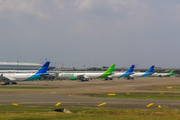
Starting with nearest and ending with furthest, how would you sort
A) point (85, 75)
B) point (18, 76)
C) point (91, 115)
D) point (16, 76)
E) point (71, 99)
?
point (91, 115) → point (71, 99) → point (16, 76) → point (18, 76) → point (85, 75)

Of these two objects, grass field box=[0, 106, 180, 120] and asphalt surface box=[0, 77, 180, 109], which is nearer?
grass field box=[0, 106, 180, 120]


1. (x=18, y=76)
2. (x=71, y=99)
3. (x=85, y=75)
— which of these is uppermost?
(x=18, y=76)

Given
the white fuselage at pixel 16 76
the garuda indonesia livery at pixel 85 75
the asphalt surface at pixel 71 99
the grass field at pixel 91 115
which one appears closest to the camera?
the grass field at pixel 91 115

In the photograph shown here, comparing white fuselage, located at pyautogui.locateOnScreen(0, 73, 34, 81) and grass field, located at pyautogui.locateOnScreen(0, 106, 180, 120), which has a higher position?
white fuselage, located at pyautogui.locateOnScreen(0, 73, 34, 81)

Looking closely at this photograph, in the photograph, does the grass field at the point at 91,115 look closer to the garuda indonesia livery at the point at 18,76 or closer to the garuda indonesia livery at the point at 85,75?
the garuda indonesia livery at the point at 18,76

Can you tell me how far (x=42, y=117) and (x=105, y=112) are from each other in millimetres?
7001

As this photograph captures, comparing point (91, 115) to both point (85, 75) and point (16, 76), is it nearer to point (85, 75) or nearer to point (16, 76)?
point (16, 76)

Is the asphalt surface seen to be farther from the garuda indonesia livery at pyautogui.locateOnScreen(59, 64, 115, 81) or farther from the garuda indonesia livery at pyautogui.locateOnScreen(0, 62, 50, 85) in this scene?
the garuda indonesia livery at pyautogui.locateOnScreen(59, 64, 115, 81)

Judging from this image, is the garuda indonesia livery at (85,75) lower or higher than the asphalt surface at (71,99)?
higher

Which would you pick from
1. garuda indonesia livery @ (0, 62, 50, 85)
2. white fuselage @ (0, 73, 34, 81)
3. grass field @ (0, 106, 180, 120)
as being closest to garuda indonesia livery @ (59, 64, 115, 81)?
garuda indonesia livery @ (0, 62, 50, 85)

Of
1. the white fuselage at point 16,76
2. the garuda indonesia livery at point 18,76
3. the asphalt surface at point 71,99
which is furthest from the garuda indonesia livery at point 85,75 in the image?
the asphalt surface at point 71,99

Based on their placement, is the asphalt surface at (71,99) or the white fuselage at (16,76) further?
the white fuselage at (16,76)

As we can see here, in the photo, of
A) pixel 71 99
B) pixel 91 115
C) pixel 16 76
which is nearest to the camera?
pixel 91 115

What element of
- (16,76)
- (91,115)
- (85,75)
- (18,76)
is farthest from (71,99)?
(85,75)
